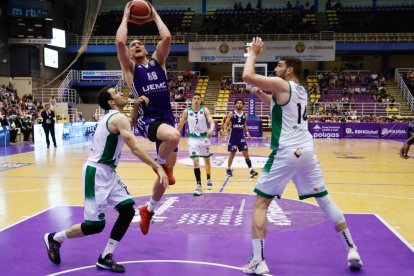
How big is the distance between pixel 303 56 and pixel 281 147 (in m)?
30.0

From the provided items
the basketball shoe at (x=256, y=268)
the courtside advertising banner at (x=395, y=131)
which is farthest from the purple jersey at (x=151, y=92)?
the courtside advertising banner at (x=395, y=131)

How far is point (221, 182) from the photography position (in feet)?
32.9

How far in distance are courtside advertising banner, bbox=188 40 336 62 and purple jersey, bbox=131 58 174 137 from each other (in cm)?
2857

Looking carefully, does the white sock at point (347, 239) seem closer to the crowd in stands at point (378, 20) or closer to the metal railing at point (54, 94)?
the metal railing at point (54, 94)

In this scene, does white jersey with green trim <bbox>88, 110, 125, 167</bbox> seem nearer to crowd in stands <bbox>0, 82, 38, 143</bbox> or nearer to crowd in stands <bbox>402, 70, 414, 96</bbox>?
crowd in stands <bbox>0, 82, 38, 143</bbox>

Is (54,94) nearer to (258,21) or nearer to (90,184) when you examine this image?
(258,21)

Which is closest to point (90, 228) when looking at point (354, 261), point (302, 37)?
point (354, 261)

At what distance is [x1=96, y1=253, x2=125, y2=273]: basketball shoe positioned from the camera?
4297 mm

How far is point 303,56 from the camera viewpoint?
3306 centimetres

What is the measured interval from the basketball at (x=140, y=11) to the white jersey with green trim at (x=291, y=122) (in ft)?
6.17

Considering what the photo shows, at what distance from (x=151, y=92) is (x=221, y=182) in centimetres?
526

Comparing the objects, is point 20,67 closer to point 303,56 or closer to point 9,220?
point 303,56

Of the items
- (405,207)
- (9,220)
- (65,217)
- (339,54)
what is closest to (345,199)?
(405,207)

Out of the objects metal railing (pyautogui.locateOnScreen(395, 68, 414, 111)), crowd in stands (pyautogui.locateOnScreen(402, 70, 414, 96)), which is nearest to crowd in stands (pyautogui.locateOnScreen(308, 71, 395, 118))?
metal railing (pyautogui.locateOnScreen(395, 68, 414, 111))
